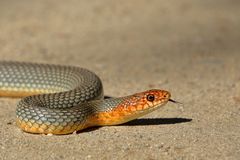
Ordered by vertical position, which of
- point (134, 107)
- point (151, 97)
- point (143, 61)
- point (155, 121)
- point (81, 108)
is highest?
point (151, 97)

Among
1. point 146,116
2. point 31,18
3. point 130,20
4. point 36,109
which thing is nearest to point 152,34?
point 130,20

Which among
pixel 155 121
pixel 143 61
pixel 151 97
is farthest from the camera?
pixel 143 61

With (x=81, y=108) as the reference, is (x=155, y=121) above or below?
below

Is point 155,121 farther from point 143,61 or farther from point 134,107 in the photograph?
point 143,61

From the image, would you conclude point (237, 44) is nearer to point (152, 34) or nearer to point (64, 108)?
point (152, 34)

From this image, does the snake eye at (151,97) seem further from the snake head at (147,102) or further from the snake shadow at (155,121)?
the snake shadow at (155,121)

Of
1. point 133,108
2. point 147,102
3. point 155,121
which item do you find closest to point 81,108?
point 133,108

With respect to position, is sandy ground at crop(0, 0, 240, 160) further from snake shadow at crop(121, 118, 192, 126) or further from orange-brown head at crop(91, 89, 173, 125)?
orange-brown head at crop(91, 89, 173, 125)

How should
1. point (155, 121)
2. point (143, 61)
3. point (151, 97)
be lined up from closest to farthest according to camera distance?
point (151, 97) → point (155, 121) → point (143, 61)
